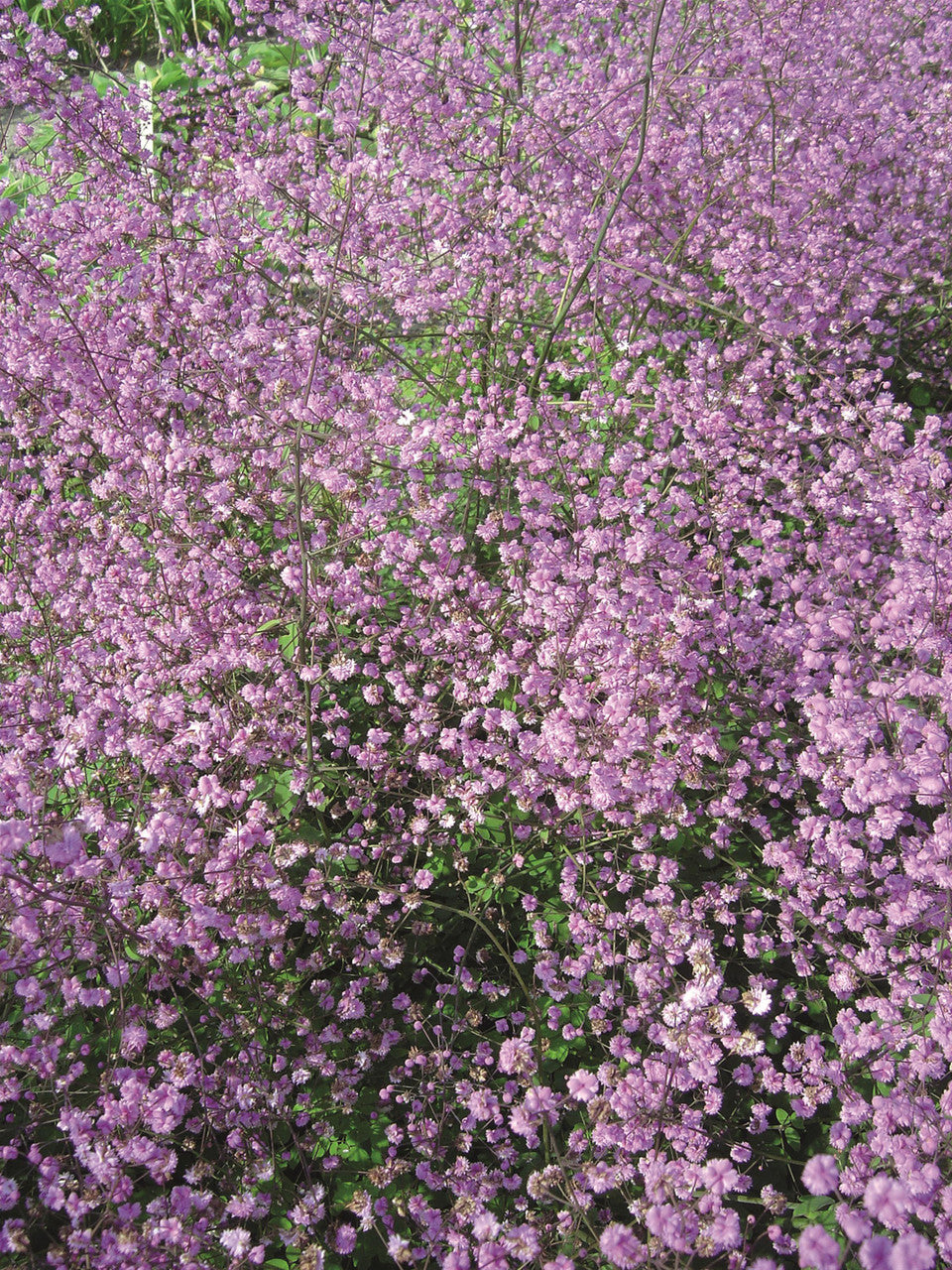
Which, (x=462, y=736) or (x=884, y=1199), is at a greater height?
(x=884, y=1199)

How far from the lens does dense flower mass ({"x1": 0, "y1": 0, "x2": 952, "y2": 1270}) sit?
309cm

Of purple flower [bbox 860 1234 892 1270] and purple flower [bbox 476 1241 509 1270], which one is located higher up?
purple flower [bbox 860 1234 892 1270]

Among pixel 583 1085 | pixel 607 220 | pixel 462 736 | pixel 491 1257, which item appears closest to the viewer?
pixel 491 1257

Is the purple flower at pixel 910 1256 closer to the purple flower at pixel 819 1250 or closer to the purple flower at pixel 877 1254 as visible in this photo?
the purple flower at pixel 877 1254

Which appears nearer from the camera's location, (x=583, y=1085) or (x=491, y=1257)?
(x=491, y=1257)

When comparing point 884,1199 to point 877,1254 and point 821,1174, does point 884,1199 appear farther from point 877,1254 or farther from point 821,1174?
point 877,1254

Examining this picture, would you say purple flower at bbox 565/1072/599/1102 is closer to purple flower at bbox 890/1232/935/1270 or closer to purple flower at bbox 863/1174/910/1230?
purple flower at bbox 863/1174/910/1230

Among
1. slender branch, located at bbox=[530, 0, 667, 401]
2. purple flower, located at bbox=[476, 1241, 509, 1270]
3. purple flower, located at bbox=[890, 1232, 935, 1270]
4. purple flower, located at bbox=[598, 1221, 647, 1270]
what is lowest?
purple flower, located at bbox=[476, 1241, 509, 1270]

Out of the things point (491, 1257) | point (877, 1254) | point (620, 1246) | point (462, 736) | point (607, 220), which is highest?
point (607, 220)

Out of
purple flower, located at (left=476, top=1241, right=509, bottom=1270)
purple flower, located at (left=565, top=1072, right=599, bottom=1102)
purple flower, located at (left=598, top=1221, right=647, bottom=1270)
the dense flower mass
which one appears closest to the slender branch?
the dense flower mass

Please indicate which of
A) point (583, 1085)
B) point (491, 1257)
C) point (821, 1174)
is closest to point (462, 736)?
point (583, 1085)

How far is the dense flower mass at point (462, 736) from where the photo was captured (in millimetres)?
3094

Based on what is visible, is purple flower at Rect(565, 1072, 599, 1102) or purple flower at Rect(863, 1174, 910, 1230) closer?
purple flower at Rect(863, 1174, 910, 1230)

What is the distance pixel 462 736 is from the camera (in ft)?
13.0
